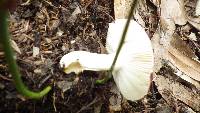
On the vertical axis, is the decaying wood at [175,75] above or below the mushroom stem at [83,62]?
below

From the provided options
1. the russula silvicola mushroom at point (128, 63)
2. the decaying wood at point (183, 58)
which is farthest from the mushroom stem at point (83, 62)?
the decaying wood at point (183, 58)

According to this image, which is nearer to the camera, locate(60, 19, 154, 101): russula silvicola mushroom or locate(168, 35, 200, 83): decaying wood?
locate(60, 19, 154, 101): russula silvicola mushroom

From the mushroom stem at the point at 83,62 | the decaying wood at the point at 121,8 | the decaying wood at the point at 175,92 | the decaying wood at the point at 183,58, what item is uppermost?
the decaying wood at the point at 121,8

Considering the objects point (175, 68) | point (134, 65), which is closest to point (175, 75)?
point (175, 68)

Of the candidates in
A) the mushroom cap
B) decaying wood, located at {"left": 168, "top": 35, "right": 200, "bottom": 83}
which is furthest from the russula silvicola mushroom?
decaying wood, located at {"left": 168, "top": 35, "right": 200, "bottom": 83}

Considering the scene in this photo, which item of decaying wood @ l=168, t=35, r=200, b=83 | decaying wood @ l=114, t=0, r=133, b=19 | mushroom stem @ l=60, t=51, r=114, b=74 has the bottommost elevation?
decaying wood @ l=168, t=35, r=200, b=83

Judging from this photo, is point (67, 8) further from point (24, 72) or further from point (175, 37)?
point (175, 37)

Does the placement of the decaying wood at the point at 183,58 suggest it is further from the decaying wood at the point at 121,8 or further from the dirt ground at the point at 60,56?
the decaying wood at the point at 121,8

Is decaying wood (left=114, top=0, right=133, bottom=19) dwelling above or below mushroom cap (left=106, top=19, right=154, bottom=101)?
above

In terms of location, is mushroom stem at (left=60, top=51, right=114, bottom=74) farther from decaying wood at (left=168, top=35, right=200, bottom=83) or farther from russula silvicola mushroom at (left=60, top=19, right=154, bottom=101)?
decaying wood at (left=168, top=35, right=200, bottom=83)

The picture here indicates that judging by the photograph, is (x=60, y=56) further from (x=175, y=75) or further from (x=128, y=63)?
(x=175, y=75)
